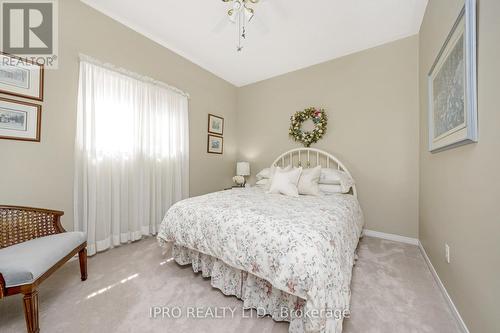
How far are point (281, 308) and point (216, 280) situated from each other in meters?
0.60

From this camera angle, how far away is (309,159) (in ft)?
11.3

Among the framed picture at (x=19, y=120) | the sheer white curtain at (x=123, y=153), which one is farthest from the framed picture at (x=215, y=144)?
the framed picture at (x=19, y=120)

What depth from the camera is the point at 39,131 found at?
6.22ft

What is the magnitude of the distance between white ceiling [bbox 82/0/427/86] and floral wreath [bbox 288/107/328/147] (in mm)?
874

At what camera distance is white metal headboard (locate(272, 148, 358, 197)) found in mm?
3154

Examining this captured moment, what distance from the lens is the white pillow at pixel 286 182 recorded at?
253cm

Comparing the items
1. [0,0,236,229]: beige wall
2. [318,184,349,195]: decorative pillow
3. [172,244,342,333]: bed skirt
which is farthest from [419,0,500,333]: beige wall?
[0,0,236,229]: beige wall

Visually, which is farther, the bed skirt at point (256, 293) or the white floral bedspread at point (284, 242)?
the bed skirt at point (256, 293)

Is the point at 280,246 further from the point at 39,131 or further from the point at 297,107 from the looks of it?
the point at 297,107

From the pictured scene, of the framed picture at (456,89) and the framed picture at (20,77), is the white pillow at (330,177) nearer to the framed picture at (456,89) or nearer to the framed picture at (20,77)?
the framed picture at (456,89)

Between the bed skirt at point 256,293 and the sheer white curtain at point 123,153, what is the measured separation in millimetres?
1383

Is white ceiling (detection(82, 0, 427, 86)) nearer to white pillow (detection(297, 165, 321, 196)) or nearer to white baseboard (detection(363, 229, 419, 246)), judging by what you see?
white pillow (detection(297, 165, 321, 196))

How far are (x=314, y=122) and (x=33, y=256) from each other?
11.7 feet

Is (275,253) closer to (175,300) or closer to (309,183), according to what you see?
(175,300)
